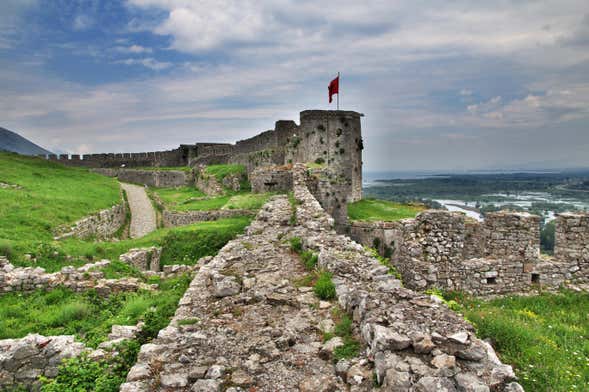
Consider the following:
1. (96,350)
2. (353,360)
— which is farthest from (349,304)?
(96,350)

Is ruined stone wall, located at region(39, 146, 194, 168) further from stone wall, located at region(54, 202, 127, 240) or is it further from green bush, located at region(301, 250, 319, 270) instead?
green bush, located at region(301, 250, 319, 270)

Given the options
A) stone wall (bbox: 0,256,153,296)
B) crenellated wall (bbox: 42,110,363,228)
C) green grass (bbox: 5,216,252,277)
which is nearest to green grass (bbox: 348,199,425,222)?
crenellated wall (bbox: 42,110,363,228)

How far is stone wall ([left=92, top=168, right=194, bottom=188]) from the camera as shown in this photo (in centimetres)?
4238

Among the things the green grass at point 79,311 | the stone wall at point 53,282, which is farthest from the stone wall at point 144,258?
the green grass at point 79,311

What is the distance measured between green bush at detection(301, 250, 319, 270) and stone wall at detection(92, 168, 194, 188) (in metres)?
33.6

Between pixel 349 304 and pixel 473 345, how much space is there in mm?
1947

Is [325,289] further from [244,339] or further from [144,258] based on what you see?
[144,258]

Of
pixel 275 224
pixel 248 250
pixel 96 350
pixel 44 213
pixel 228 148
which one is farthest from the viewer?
pixel 228 148

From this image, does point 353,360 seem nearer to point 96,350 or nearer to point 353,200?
point 96,350

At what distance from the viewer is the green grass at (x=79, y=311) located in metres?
7.54

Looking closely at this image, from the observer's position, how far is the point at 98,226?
63.3 ft

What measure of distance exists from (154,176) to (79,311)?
4060 cm

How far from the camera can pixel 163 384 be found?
418 centimetres

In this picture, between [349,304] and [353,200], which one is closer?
[349,304]
